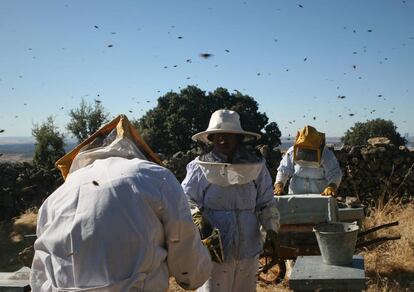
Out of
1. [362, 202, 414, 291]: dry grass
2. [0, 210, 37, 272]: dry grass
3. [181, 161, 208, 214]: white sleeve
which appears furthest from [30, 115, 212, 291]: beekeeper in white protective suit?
[0, 210, 37, 272]: dry grass

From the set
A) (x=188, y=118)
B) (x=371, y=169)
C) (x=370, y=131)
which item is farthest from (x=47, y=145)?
(x=370, y=131)

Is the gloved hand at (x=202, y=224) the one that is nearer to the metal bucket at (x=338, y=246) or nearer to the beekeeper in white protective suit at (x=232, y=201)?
the beekeeper in white protective suit at (x=232, y=201)

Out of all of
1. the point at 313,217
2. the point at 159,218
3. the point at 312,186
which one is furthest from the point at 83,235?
the point at 312,186

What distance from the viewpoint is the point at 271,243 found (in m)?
3.66

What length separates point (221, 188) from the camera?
3492 millimetres

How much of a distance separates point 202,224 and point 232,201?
0.34 meters

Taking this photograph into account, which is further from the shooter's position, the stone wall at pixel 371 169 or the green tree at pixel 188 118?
the green tree at pixel 188 118

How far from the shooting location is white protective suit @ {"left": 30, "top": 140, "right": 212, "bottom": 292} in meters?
1.70

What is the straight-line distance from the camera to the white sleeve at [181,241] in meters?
1.83

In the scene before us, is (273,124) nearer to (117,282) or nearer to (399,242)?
(399,242)

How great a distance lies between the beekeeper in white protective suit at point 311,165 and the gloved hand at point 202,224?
3.00 meters

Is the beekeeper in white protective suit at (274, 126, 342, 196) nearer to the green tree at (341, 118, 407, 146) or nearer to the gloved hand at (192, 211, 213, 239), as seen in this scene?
the gloved hand at (192, 211, 213, 239)

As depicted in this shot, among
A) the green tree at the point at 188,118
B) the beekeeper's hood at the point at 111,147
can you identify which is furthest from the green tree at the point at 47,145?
the beekeeper's hood at the point at 111,147

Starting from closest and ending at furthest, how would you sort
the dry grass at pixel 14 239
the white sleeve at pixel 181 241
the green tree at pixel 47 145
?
the white sleeve at pixel 181 241, the dry grass at pixel 14 239, the green tree at pixel 47 145
